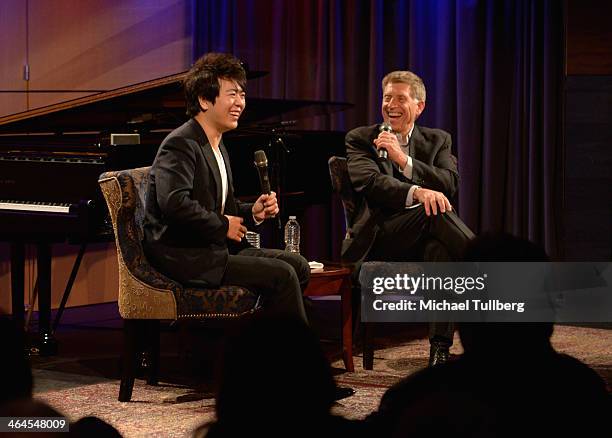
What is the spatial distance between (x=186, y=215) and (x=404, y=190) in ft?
3.74

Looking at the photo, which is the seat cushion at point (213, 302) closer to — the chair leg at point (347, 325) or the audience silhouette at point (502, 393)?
the chair leg at point (347, 325)

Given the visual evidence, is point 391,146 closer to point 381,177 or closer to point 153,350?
point 381,177

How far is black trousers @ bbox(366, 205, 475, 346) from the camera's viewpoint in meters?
4.28

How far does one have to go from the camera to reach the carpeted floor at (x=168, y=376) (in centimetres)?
353

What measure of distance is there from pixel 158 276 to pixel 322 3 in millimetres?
3452

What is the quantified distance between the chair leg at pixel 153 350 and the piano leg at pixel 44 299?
0.68m

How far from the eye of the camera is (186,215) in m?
3.63

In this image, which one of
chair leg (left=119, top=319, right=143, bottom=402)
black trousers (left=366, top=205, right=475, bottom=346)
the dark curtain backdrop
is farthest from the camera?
the dark curtain backdrop

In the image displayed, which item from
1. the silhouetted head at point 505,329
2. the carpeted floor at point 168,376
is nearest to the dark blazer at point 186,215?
the carpeted floor at point 168,376

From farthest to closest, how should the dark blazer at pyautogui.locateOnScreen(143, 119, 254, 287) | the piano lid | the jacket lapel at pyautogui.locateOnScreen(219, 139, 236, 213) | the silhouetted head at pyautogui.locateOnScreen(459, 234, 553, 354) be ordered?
the piano lid → the jacket lapel at pyautogui.locateOnScreen(219, 139, 236, 213) → the dark blazer at pyautogui.locateOnScreen(143, 119, 254, 287) → the silhouetted head at pyautogui.locateOnScreen(459, 234, 553, 354)

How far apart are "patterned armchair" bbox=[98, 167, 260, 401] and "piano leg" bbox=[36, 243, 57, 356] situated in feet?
3.22

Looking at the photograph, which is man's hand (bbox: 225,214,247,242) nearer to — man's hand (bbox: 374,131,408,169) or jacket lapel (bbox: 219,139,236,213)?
jacket lapel (bbox: 219,139,236,213)

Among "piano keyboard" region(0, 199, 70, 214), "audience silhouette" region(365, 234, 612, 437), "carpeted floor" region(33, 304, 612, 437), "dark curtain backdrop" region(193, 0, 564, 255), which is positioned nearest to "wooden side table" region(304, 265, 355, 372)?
"carpeted floor" region(33, 304, 612, 437)

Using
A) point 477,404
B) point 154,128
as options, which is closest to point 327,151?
point 154,128
